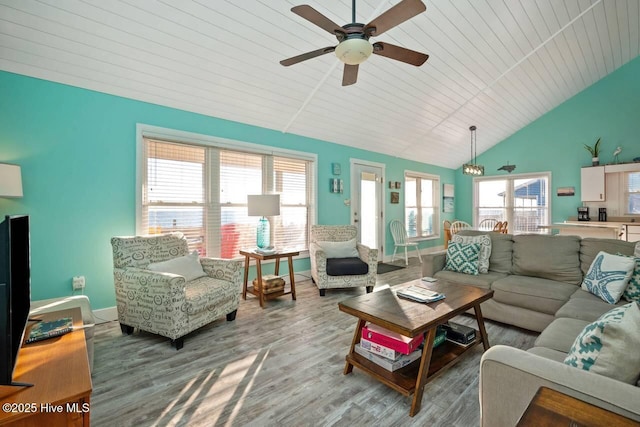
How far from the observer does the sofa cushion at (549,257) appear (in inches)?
109

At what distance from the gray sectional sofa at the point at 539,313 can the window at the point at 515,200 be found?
4514mm

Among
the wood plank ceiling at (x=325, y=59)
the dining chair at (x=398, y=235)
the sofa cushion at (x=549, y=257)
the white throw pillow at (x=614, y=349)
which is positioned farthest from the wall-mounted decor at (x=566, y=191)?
the white throw pillow at (x=614, y=349)

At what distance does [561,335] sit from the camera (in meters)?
1.68

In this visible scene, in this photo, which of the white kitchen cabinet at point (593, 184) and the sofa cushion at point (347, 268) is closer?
the sofa cushion at point (347, 268)

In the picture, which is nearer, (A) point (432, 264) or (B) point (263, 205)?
(A) point (432, 264)

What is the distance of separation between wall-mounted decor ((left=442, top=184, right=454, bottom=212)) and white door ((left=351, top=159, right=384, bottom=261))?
2.64m

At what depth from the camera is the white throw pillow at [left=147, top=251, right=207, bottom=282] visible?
2744mm

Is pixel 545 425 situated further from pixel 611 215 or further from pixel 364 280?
pixel 611 215

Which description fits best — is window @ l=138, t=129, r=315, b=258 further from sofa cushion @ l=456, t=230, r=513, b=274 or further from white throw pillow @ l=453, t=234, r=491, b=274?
sofa cushion @ l=456, t=230, r=513, b=274

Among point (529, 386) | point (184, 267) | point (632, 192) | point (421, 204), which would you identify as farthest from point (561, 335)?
point (632, 192)

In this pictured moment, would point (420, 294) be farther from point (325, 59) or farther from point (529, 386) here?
point (325, 59)

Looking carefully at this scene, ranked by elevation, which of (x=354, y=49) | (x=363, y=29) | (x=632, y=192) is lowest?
(x=632, y=192)

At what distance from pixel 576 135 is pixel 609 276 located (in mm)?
5397

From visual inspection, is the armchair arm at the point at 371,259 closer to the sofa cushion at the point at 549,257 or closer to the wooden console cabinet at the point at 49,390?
the sofa cushion at the point at 549,257
